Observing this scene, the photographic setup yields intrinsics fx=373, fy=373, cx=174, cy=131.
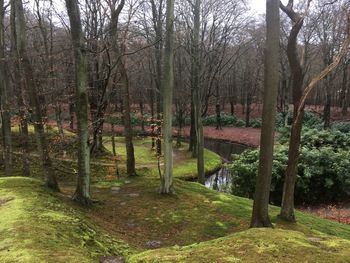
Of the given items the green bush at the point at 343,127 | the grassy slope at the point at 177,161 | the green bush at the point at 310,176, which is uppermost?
the green bush at the point at 343,127

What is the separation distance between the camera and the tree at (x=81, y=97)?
9.80 metres

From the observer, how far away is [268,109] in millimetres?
8523

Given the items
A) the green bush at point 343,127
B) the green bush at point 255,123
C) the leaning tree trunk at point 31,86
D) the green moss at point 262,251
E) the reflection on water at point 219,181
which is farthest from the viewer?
the green bush at point 255,123

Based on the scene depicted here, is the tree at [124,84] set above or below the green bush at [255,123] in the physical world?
above

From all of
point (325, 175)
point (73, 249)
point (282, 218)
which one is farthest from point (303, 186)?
point (73, 249)

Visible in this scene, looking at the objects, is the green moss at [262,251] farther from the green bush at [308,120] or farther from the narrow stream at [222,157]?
the green bush at [308,120]

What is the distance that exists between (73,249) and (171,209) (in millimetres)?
6237

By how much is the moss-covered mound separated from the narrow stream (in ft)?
45.2

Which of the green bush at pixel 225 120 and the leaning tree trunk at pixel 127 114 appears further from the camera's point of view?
the green bush at pixel 225 120

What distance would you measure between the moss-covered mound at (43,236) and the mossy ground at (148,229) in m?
0.01

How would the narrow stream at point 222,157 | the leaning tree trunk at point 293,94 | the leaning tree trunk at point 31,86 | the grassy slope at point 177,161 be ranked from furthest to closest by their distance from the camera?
1. the grassy slope at point 177,161
2. the narrow stream at point 222,157
3. the leaning tree trunk at point 31,86
4. the leaning tree trunk at point 293,94

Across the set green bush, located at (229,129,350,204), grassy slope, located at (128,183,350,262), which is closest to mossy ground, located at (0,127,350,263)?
grassy slope, located at (128,183,350,262)

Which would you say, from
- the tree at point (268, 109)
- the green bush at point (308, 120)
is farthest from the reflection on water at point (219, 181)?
the green bush at point (308, 120)

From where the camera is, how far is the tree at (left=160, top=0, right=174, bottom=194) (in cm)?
1216
